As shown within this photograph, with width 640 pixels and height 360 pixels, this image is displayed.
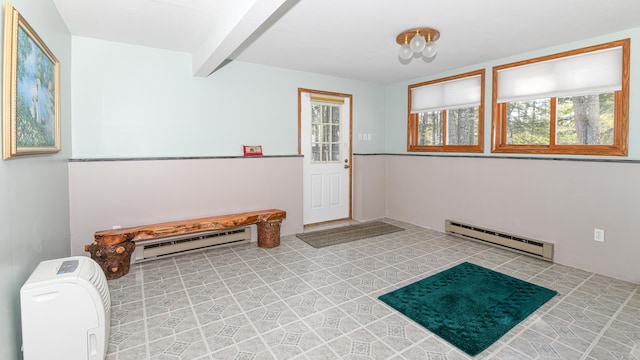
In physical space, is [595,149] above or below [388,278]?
above

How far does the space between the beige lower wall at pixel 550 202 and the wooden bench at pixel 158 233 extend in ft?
8.03

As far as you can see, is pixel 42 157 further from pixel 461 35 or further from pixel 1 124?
pixel 461 35

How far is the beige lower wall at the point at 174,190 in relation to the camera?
330cm

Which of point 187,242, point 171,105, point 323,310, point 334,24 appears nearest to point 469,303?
point 323,310

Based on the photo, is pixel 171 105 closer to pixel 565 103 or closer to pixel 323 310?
pixel 323 310

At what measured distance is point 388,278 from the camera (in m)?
3.09

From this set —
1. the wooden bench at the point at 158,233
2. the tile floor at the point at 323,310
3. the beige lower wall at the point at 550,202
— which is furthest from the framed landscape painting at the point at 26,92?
the beige lower wall at the point at 550,202

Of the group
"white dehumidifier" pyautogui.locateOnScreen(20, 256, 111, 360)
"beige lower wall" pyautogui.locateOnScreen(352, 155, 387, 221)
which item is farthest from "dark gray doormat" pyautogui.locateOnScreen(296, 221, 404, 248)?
"white dehumidifier" pyautogui.locateOnScreen(20, 256, 111, 360)

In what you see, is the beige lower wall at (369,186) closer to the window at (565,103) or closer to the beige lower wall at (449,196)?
the beige lower wall at (449,196)

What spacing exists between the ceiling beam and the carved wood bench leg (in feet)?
6.68

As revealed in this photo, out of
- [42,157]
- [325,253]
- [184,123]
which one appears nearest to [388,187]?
[325,253]

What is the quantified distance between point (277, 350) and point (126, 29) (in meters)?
3.20

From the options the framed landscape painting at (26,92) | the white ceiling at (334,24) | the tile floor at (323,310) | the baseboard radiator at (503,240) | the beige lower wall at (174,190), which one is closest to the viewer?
the framed landscape painting at (26,92)

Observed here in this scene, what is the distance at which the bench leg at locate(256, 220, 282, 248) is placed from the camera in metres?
3.97
